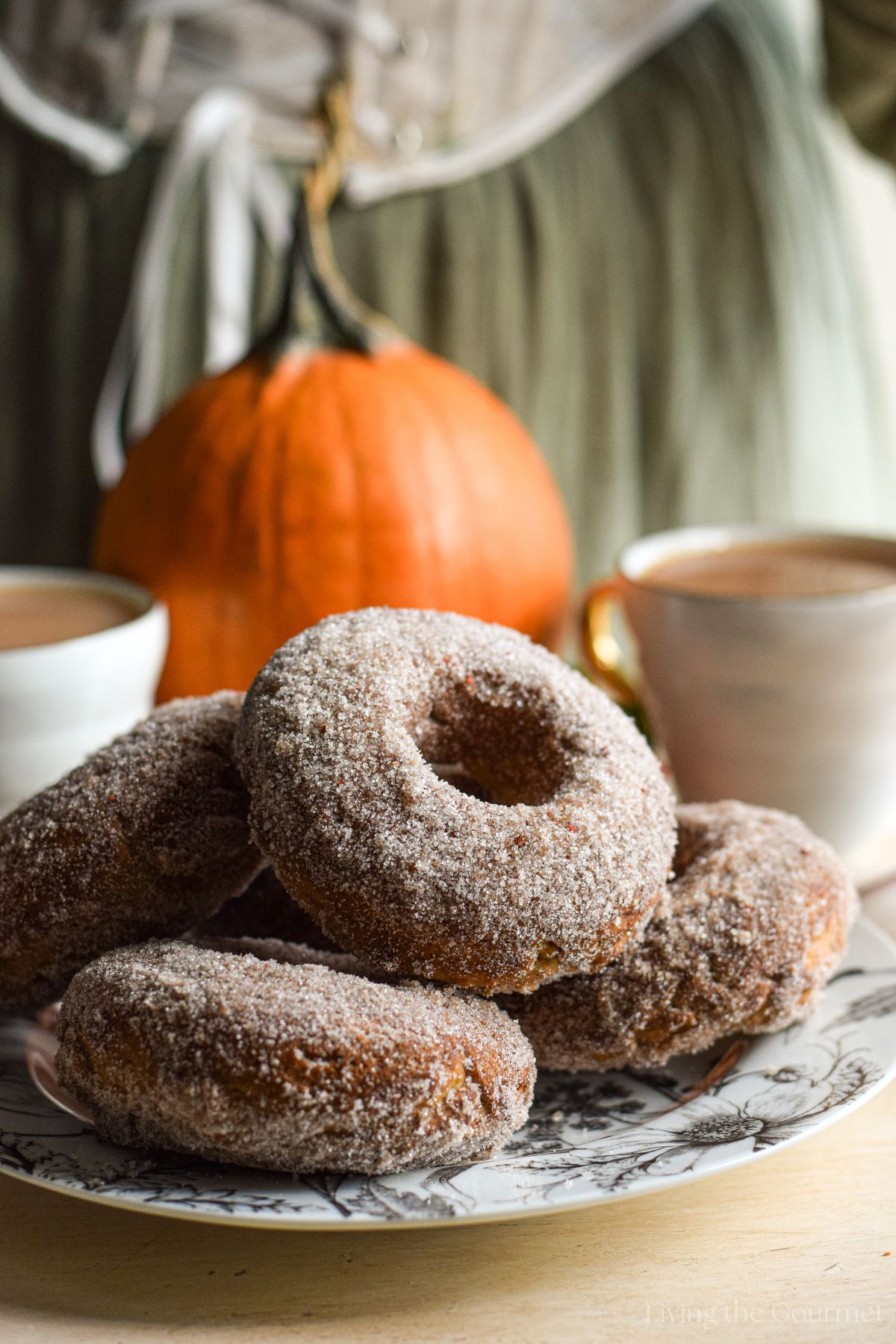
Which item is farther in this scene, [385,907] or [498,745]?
[498,745]

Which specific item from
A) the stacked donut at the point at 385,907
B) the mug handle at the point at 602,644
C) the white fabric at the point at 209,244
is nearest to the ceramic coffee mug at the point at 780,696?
the mug handle at the point at 602,644

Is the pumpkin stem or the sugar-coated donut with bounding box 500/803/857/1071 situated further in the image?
the pumpkin stem

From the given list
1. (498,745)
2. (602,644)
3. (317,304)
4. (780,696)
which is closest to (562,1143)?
(498,745)

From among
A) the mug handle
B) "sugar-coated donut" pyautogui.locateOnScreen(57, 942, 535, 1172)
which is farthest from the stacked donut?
the mug handle

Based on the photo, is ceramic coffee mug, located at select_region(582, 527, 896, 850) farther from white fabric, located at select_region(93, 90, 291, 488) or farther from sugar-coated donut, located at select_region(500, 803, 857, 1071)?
white fabric, located at select_region(93, 90, 291, 488)

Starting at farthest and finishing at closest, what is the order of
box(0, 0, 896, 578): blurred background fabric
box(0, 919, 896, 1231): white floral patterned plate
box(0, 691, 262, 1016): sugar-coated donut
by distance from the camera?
1. box(0, 0, 896, 578): blurred background fabric
2. box(0, 691, 262, 1016): sugar-coated donut
3. box(0, 919, 896, 1231): white floral patterned plate

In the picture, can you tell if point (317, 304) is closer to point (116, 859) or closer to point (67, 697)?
point (67, 697)
